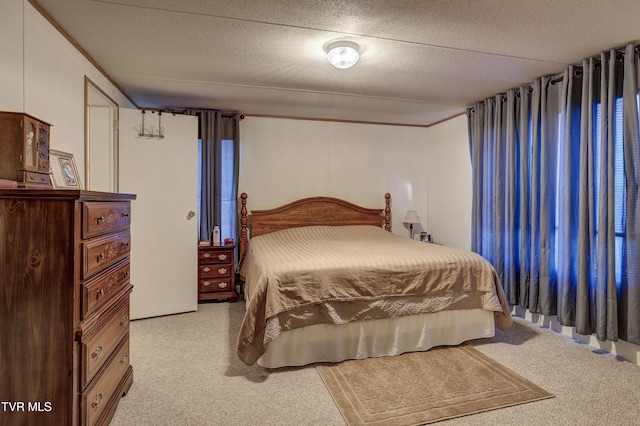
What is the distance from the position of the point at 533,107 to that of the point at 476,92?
614 mm

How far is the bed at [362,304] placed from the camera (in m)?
2.39

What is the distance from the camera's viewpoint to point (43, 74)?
213 cm

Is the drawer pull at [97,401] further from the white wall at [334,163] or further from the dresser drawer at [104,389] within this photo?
the white wall at [334,163]

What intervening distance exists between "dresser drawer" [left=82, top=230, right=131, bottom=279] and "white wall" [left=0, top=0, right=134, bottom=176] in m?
0.87

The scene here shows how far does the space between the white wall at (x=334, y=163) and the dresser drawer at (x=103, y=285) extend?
2653 millimetres

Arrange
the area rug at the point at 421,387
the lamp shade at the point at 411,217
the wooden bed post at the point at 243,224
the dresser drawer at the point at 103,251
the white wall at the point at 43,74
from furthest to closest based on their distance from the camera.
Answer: the lamp shade at the point at 411,217 < the wooden bed post at the point at 243,224 < the area rug at the point at 421,387 < the white wall at the point at 43,74 < the dresser drawer at the point at 103,251

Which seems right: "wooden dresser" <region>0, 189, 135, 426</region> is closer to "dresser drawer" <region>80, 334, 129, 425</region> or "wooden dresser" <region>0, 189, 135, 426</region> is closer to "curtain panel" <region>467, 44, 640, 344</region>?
"dresser drawer" <region>80, 334, 129, 425</region>

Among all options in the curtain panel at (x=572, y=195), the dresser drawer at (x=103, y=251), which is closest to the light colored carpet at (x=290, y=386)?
the curtain panel at (x=572, y=195)

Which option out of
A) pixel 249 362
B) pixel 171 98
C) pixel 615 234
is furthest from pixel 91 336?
pixel 615 234

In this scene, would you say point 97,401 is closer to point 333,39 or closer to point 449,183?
point 333,39

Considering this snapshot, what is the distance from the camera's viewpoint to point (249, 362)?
7.63 feet

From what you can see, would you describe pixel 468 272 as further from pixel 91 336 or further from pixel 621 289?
pixel 91 336

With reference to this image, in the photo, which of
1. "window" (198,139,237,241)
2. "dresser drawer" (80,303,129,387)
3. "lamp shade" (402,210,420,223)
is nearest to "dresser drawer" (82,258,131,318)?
"dresser drawer" (80,303,129,387)

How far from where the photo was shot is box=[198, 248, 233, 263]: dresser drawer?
412 cm
